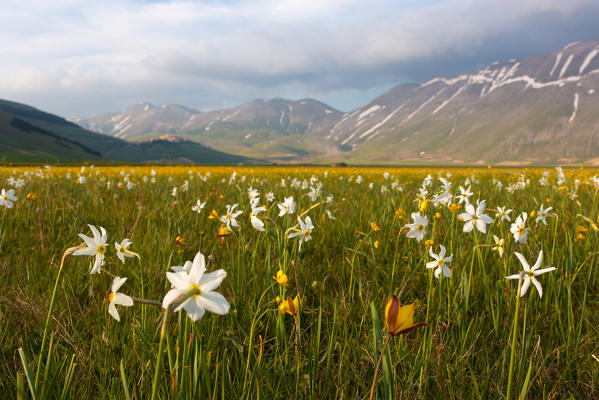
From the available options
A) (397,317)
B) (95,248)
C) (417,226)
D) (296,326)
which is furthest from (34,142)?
(397,317)

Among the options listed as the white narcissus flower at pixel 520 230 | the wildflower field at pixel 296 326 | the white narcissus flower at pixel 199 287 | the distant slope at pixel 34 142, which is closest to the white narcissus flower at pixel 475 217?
the wildflower field at pixel 296 326

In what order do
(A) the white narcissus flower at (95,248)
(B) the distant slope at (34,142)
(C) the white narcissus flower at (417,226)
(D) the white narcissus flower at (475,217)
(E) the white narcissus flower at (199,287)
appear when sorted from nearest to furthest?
(E) the white narcissus flower at (199,287) → (A) the white narcissus flower at (95,248) → (C) the white narcissus flower at (417,226) → (D) the white narcissus flower at (475,217) → (B) the distant slope at (34,142)

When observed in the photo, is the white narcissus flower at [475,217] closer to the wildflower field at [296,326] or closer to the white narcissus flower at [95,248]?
the wildflower field at [296,326]

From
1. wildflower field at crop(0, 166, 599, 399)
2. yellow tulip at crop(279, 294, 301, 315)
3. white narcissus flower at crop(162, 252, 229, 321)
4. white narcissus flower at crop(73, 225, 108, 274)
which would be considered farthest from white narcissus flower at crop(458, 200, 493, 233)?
white narcissus flower at crop(73, 225, 108, 274)

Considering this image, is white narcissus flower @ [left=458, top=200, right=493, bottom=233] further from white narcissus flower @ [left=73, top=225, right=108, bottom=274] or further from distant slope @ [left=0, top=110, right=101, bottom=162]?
distant slope @ [left=0, top=110, right=101, bottom=162]

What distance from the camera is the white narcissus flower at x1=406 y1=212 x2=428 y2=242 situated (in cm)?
223

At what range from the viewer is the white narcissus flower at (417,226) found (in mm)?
2227

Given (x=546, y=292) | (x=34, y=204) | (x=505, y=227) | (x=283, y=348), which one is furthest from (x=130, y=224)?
(x=505, y=227)

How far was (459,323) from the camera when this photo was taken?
75.8 inches

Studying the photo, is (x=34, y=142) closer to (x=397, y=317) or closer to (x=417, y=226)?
(x=417, y=226)

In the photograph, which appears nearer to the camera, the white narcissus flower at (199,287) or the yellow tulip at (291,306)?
the white narcissus flower at (199,287)

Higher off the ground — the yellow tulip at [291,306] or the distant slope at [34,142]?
the distant slope at [34,142]

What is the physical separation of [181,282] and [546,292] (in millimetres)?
2609

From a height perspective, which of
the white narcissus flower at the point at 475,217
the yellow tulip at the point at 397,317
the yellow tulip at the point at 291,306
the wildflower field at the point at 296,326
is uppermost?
the white narcissus flower at the point at 475,217
